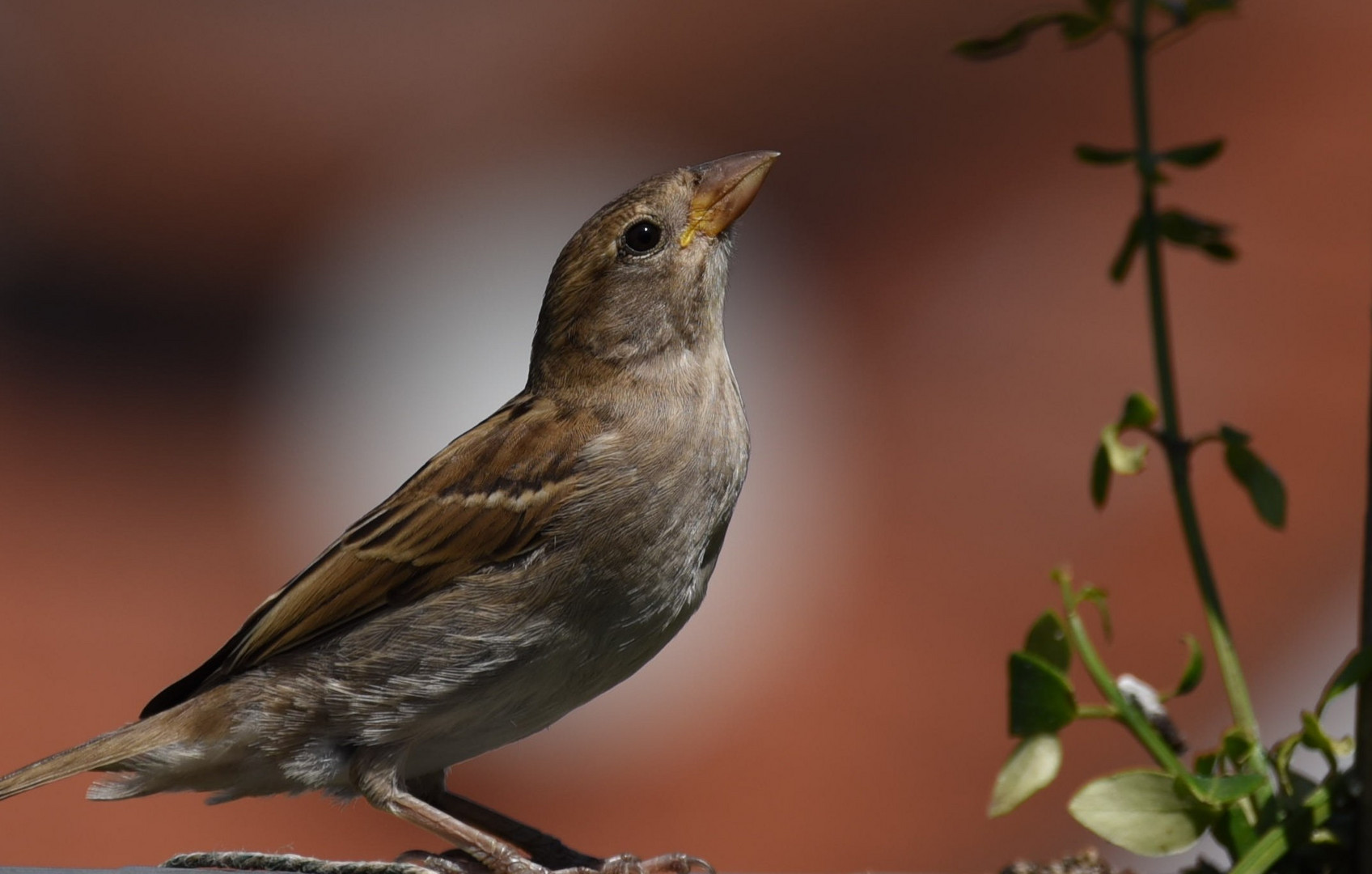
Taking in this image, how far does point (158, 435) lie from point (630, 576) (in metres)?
7.52

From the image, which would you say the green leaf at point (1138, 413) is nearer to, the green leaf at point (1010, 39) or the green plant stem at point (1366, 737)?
the green plant stem at point (1366, 737)

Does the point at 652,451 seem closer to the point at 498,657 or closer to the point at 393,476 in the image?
the point at 498,657

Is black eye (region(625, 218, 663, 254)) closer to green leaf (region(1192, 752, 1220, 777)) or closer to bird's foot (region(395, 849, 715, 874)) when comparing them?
bird's foot (region(395, 849, 715, 874))

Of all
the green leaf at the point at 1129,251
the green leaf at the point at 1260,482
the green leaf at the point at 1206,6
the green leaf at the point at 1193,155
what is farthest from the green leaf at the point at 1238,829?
the green leaf at the point at 1206,6

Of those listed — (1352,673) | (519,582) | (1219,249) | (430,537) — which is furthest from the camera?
(430,537)

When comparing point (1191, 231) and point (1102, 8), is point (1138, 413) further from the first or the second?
point (1102, 8)

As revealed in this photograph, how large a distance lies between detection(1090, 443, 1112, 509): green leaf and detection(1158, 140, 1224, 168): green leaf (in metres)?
0.33

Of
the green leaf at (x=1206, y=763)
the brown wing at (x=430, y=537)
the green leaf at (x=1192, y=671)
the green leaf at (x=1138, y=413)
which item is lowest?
the green leaf at (x=1206, y=763)

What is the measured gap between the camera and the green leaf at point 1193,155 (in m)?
1.74

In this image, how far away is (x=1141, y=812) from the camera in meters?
1.71

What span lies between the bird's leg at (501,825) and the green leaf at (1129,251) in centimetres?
156

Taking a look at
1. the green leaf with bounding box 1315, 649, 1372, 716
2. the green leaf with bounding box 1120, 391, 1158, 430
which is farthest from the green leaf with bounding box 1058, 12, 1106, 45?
the green leaf with bounding box 1315, 649, 1372, 716

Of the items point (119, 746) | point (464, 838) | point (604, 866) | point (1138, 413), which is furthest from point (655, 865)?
point (1138, 413)

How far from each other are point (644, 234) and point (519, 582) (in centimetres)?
73
